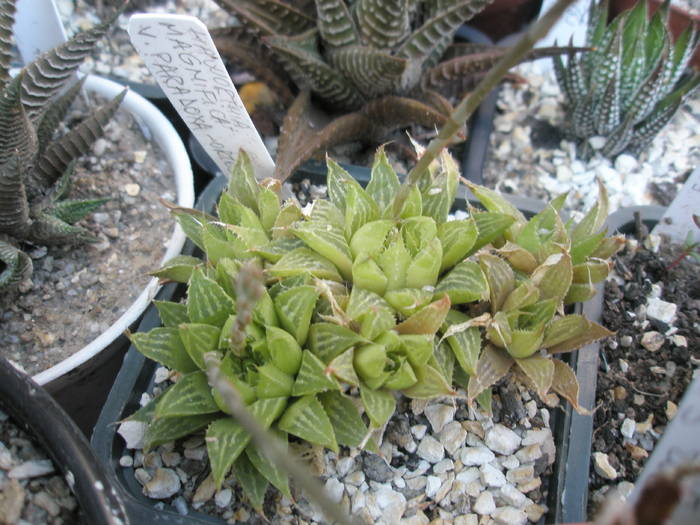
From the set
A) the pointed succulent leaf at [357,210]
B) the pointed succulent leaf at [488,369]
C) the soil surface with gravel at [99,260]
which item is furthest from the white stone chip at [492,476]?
the soil surface with gravel at [99,260]

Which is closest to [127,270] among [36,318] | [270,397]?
[36,318]

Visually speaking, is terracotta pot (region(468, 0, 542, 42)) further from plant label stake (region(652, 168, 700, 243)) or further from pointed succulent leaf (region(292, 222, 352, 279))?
pointed succulent leaf (region(292, 222, 352, 279))

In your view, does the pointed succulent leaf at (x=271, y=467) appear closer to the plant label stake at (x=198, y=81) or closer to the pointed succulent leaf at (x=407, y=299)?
the pointed succulent leaf at (x=407, y=299)

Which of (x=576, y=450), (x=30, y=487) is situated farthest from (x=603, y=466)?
(x=30, y=487)

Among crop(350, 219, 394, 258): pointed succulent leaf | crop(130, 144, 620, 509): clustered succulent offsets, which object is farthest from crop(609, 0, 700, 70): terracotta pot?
crop(350, 219, 394, 258): pointed succulent leaf

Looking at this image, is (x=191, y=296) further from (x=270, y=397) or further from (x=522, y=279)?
(x=522, y=279)

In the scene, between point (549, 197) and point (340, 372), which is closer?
point (340, 372)

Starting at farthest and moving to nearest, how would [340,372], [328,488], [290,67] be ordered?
[290,67], [328,488], [340,372]
